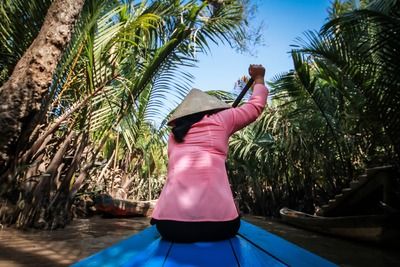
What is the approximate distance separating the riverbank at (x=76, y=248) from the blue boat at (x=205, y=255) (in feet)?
3.98

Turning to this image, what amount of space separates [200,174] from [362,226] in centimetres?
400

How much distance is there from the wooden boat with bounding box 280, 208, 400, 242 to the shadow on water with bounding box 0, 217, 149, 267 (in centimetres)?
327

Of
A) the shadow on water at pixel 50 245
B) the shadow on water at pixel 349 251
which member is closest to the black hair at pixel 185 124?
the shadow on water at pixel 50 245

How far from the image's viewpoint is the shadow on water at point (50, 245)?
2.72 meters

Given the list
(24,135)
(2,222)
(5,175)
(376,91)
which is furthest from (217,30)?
(2,222)

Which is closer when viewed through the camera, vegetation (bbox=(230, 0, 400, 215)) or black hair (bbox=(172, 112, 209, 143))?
black hair (bbox=(172, 112, 209, 143))

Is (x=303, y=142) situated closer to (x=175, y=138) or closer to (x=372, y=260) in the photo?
(x=372, y=260)

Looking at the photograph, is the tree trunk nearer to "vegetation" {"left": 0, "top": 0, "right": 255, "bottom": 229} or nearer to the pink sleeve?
"vegetation" {"left": 0, "top": 0, "right": 255, "bottom": 229}

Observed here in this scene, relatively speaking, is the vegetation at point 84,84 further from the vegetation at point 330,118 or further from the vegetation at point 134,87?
the vegetation at point 330,118

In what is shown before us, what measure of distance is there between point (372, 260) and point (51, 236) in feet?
12.1

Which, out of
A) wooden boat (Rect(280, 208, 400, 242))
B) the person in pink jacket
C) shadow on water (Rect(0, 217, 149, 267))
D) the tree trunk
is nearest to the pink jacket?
the person in pink jacket

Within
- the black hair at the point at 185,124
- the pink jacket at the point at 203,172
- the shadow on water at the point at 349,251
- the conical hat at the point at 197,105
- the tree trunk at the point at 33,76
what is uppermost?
the tree trunk at the point at 33,76

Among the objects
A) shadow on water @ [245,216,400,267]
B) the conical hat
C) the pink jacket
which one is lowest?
shadow on water @ [245,216,400,267]

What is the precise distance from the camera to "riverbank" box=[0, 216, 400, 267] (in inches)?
110
